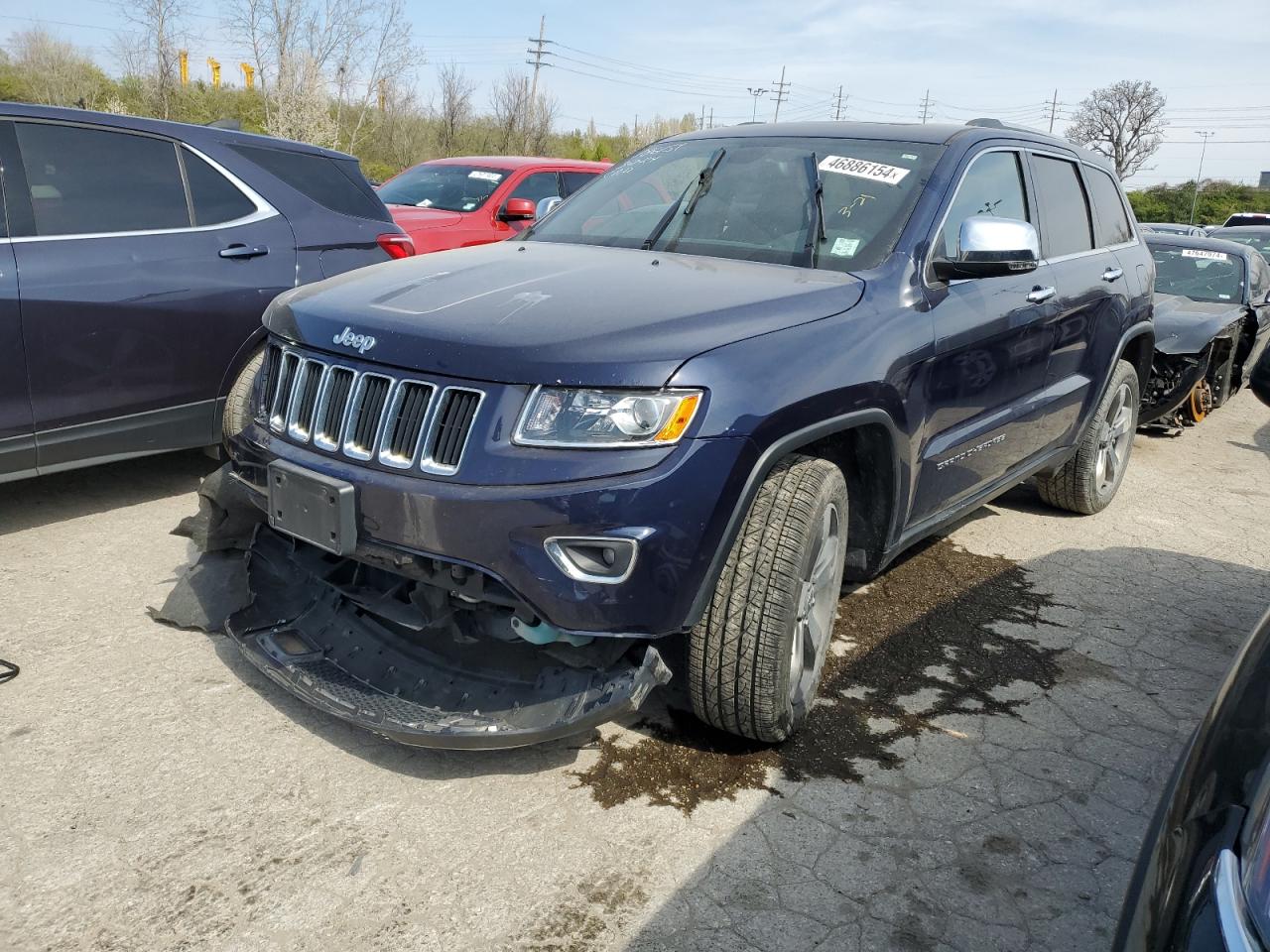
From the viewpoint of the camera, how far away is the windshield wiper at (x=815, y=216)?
3586 mm

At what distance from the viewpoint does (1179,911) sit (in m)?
1.39

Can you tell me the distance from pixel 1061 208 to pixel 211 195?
155 inches

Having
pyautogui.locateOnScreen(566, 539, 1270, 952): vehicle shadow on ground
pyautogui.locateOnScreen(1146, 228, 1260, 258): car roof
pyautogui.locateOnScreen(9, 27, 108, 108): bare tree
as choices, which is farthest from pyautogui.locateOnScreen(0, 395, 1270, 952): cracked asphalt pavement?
pyautogui.locateOnScreen(9, 27, 108, 108): bare tree

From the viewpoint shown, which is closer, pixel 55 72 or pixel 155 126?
pixel 155 126

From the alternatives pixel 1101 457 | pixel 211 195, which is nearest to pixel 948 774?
pixel 1101 457

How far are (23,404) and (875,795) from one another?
140 inches

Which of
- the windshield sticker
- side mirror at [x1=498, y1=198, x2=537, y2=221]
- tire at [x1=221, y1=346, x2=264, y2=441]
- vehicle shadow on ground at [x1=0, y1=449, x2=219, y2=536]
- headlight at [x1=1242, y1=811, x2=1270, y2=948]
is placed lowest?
vehicle shadow on ground at [x1=0, y1=449, x2=219, y2=536]

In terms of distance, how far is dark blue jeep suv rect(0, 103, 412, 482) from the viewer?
431cm

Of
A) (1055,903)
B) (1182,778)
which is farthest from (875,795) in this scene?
(1182,778)

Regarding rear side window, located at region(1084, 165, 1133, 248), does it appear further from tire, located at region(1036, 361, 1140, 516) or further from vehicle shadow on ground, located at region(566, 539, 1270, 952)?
vehicle shadow on ground, located at region(566, 539, 1270, 952)

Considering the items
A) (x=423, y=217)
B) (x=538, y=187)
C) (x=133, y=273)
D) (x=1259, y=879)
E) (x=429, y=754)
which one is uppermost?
(x=538, y=187)

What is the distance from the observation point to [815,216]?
372cm

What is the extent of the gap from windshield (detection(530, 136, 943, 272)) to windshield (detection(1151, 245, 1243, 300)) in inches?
249

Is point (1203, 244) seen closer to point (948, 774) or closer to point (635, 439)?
point (948, 774)
